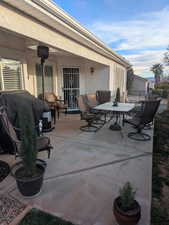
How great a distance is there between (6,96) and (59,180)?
1.85 metres

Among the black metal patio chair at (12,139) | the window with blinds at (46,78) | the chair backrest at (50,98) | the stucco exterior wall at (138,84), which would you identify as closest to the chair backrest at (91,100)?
the chair backrest at (50,98)

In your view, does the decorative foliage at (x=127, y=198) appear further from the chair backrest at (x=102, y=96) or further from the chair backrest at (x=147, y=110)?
the chair backrest at (x=102, y=96)

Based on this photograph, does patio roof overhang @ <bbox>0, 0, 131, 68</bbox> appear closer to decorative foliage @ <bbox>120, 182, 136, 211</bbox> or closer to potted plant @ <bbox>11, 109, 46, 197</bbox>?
potted plant @ <bbox>11, 109, 46, 197</bbox>

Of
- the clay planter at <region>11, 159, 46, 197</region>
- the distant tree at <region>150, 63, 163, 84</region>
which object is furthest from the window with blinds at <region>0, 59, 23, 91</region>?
the distant tree at <region>150, 63, 163, 84</region>

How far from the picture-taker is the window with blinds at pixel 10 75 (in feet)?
14.3

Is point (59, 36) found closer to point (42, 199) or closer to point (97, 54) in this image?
point (97, 54)

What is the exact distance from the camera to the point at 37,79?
636cm

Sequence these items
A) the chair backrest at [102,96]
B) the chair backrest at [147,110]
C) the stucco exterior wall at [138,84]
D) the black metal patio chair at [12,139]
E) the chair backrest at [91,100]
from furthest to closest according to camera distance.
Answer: the stucco exterior wall at [138,84], the chair backrest at [102,96], the chair backrest at [91,100], the chair backrest at [147,110], the black metal patio chair at [12,139]

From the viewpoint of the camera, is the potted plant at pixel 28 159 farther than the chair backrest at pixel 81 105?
No

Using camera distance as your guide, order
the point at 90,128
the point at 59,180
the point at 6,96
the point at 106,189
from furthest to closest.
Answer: the point at 90,128 < the point at 6,96 < the point at 59,180 < the point at 106,189

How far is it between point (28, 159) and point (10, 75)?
363 centimetres

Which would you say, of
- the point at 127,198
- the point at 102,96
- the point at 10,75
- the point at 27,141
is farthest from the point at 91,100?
the point at 127,198

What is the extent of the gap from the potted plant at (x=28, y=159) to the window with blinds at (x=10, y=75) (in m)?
3.11

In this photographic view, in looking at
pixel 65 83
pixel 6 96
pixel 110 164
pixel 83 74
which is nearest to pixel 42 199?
pixel 110 164
